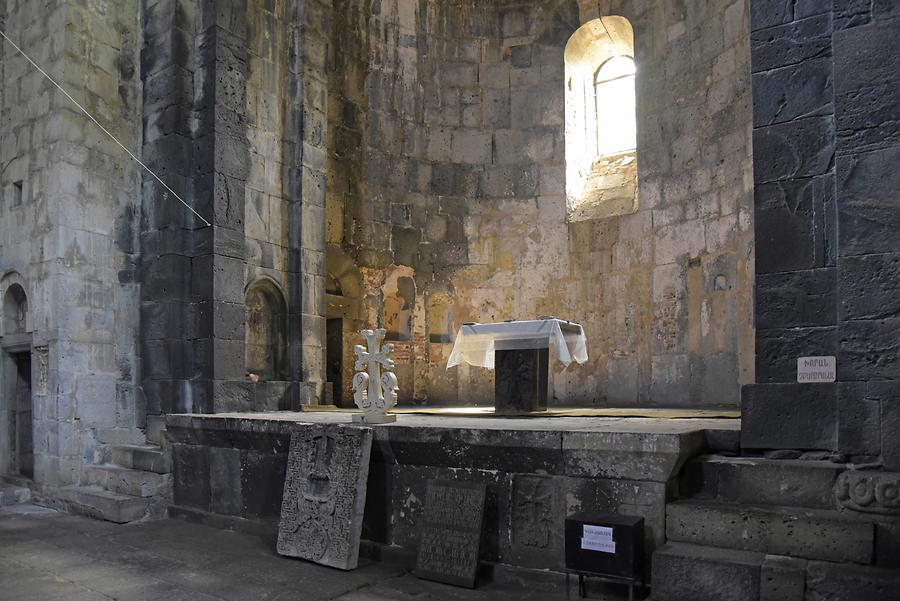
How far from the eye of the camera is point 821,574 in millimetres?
3693

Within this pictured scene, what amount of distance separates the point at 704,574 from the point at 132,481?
547cm

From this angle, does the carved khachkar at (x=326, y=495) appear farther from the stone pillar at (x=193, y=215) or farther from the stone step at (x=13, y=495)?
the stone step at (x=13, y=495)

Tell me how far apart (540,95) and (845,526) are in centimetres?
821

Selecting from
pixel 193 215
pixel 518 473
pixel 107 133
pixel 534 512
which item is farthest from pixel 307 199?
pixel 534 512

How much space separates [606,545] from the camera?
13.8 feet

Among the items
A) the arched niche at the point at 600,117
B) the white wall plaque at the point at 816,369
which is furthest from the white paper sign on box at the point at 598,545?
the arched niche at the point at 600,117

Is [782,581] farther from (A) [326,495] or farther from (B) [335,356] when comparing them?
(B) [335,356]

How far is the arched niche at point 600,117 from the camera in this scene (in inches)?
411

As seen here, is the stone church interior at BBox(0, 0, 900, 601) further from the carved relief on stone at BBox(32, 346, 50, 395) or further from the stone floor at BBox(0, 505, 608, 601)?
the stone floor at BBox(0, 505, 608, 601)

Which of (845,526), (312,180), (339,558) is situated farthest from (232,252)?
(845,526)

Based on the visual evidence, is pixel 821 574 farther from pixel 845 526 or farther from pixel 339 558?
pixel 339 558

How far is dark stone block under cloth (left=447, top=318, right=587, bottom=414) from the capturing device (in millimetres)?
7008

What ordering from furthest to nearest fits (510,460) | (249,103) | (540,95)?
(540,95) → (249,103) → (510,460)

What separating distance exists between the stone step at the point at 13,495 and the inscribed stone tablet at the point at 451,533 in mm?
5193
